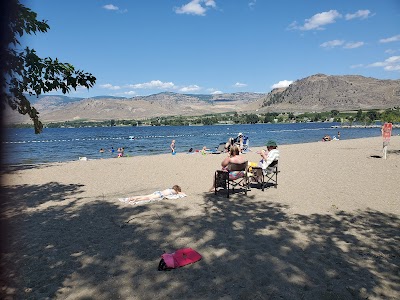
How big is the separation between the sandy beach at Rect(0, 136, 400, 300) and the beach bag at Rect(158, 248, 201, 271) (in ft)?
0.54

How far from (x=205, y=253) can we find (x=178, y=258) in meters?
0.61

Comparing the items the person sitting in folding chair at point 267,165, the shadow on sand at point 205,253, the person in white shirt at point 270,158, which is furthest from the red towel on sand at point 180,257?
the person in white shirt at point 270,158

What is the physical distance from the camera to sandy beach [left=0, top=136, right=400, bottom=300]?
14.8 feet

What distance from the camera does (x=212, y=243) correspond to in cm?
612

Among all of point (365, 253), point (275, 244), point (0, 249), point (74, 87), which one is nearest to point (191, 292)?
point (275, 244)

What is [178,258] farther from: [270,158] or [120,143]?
[120,143]

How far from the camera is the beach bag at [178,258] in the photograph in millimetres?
5070

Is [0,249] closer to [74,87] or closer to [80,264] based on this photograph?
[80,264]

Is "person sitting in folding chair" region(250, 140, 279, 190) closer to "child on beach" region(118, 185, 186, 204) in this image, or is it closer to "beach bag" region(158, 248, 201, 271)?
"child on beach" region(118, 185, 186, 204)

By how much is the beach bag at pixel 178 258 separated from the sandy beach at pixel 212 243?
0.54ft

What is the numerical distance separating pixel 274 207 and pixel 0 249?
6.81 meters

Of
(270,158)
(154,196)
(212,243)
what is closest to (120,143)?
(154,196)

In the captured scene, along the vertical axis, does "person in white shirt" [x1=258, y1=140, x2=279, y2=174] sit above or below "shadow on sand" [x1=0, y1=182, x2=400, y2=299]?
above

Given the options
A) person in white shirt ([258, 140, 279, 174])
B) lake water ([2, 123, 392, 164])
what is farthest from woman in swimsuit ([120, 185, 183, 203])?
lake water ([2, 123, 392, 164])
